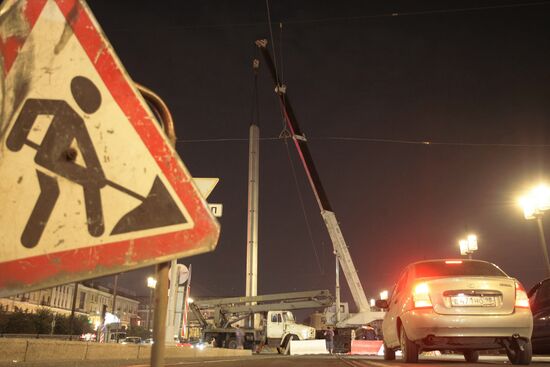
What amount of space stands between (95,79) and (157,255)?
0.83 meters

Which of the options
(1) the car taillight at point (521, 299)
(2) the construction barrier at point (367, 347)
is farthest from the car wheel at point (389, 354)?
(2) the construction barrier at point (367, 347)

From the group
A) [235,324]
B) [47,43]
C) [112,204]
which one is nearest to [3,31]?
[47,43]

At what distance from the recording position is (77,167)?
6.57 ft

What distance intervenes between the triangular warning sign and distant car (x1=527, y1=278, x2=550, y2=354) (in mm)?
9517

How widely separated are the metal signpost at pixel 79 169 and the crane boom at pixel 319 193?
85.8 feet

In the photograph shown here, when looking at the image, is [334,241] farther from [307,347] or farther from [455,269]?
[455,269]

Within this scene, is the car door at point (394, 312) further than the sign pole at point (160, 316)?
Yes

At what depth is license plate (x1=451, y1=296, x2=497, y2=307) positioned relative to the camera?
675 centimetres

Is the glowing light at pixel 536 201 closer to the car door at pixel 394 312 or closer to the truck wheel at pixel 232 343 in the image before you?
the car door at pixel 394 312

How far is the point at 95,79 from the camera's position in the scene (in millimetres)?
2104

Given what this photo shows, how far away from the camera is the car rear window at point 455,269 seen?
738 centimetres

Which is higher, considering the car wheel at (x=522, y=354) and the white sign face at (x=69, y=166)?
the white sign face at (x=69, y=166)

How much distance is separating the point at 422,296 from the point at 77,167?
603cm

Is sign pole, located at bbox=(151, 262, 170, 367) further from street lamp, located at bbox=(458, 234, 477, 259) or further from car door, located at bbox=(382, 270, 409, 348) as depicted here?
street lamp, located at bbox=(458, 234, 477, 259)
